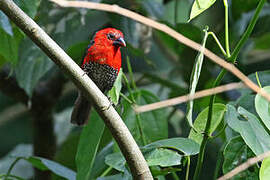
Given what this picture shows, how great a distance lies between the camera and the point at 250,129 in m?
2.03

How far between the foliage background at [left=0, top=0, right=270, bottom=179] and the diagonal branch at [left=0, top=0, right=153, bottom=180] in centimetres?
53

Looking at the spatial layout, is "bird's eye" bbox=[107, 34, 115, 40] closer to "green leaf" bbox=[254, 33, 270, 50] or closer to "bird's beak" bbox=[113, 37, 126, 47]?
"bird's beak" bbox=[113, 37, 126, 47]

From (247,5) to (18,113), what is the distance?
2.67 metres

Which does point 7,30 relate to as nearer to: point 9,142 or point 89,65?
point 89,65

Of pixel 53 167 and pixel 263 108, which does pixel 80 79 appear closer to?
pixel 263 108

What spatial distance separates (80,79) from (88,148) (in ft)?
2.24

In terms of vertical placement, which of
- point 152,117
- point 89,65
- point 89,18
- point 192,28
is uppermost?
point 89,18

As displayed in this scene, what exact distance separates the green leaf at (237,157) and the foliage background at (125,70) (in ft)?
1.50

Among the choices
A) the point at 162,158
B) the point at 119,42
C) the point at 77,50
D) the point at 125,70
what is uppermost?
the point at 125,70

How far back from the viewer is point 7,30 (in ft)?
7.89

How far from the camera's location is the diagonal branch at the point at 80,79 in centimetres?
187

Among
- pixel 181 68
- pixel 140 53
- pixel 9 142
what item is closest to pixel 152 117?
pixel 140 53

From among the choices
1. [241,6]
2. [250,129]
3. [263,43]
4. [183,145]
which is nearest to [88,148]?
[183,145]

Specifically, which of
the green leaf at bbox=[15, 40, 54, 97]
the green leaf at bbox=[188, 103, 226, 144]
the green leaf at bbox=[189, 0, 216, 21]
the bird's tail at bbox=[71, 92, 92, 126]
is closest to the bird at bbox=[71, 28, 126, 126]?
the bird's tail at bbox=[71, 92, 92, 126]
